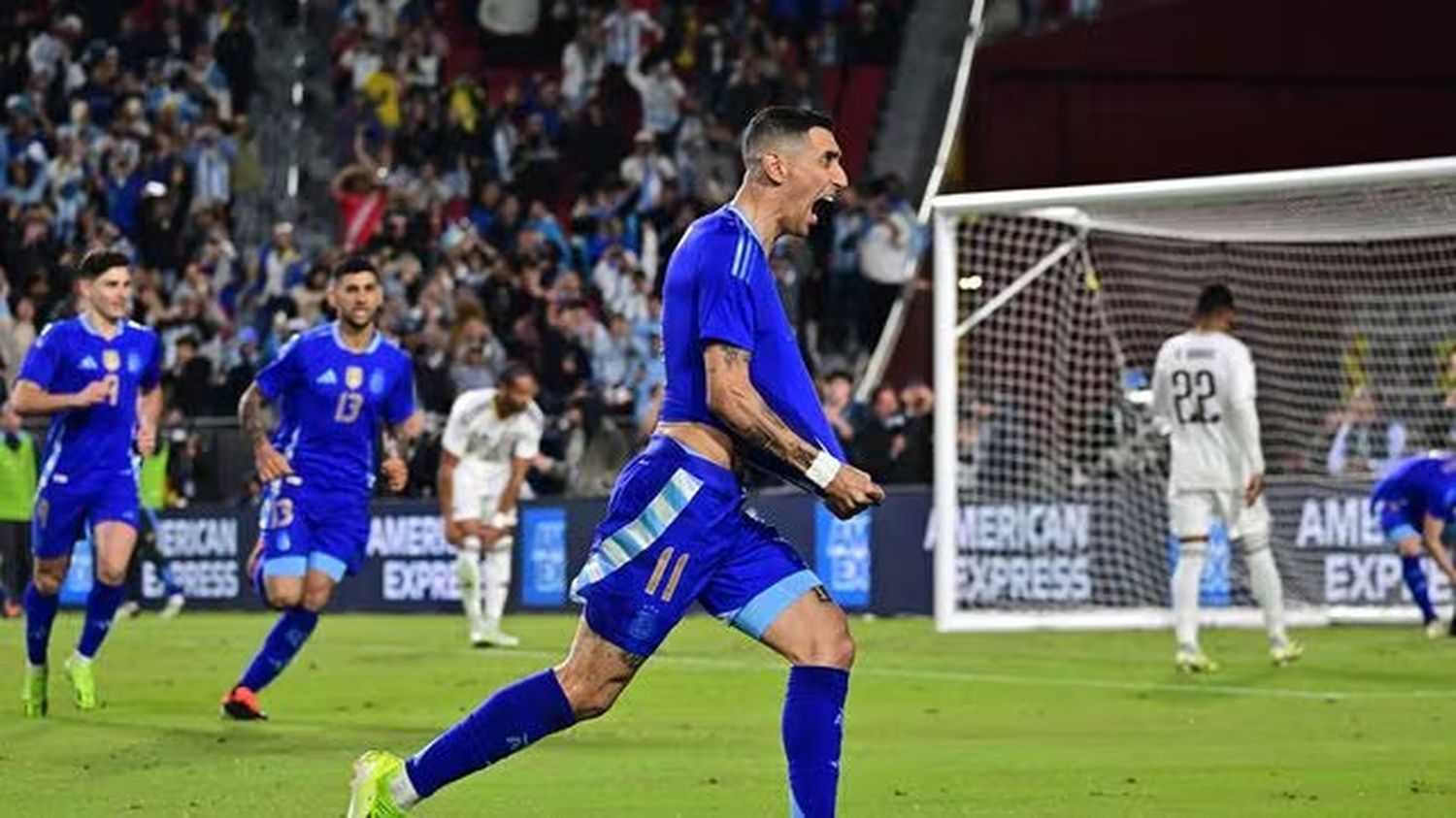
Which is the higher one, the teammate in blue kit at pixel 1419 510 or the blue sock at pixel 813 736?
the teammate in blue kit at pixel 1419 510

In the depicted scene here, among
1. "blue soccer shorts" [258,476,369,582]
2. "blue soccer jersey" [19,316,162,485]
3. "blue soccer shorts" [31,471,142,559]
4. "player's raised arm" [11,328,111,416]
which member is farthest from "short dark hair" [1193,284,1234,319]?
"player's raised arm" [11,328,111,416]

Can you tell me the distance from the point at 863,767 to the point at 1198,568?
714 centimetres

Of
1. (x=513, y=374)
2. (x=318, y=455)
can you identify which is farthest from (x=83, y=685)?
(x=513, y=374)

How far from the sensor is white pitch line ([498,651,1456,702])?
17141 mm

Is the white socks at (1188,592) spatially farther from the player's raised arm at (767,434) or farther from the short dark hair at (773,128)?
the player's raised arm at (767,434)

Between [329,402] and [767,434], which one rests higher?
[329,402]

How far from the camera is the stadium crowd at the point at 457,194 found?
30.3m

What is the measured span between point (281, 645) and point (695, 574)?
7001mm

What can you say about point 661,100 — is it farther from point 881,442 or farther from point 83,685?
point 83,685

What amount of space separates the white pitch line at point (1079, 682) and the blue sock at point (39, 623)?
5.26m

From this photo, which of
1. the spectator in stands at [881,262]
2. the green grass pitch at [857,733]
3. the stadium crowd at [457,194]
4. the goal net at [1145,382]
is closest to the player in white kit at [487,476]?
the green grass pitch at [857,733]

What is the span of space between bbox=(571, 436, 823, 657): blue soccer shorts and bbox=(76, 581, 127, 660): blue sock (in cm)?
780

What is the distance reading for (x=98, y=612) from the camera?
646 inches

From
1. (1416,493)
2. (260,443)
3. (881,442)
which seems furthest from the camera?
(881,442)
